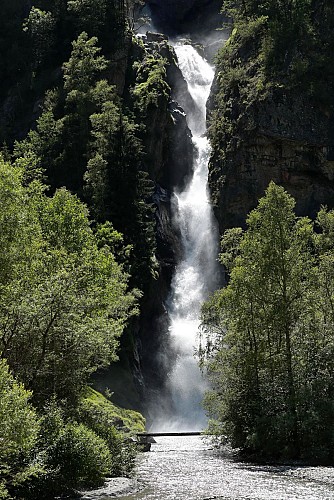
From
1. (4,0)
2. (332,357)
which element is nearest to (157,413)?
(332,357)

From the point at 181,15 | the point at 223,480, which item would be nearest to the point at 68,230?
the point at 223,480

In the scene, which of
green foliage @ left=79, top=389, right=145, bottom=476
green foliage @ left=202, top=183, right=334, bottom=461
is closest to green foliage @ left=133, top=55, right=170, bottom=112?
green foliage @ left=202, top=183, right=334, bottom=461

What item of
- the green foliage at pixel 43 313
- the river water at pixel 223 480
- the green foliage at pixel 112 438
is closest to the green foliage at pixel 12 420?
the green foliage at pixel 43 313

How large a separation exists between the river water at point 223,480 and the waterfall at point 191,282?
23.4 metres

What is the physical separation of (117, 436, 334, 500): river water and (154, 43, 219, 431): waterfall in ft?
76.9

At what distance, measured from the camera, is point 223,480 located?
73.5 ft

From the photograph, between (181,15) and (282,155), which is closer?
(282,155)

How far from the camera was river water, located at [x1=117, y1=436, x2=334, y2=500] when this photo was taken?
1883cm

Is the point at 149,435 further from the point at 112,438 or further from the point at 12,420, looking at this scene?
the point at 12,420

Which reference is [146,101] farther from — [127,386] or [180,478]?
[180,478]

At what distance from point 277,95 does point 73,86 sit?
21.2 meters

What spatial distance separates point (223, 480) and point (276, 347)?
35.6ft

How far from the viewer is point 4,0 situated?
85812mm

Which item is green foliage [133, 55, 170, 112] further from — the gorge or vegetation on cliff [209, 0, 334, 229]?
vegetation on cliff [209, 0, 334, 229]
